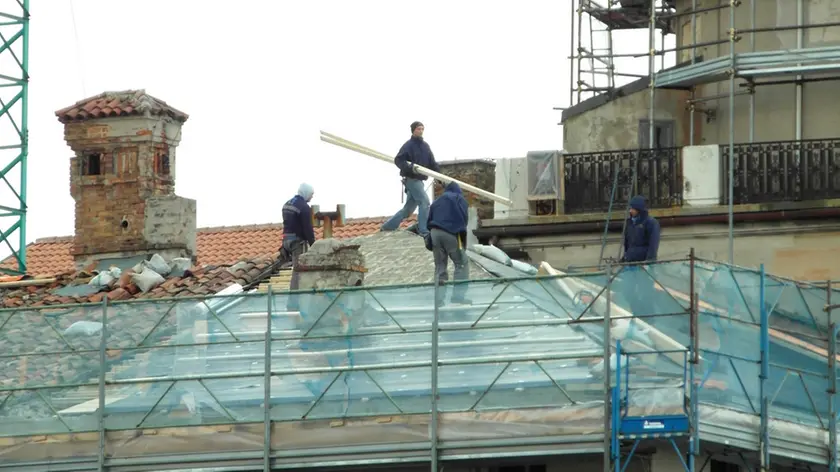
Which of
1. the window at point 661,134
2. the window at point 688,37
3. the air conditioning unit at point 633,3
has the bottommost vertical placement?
the window at point 661,134

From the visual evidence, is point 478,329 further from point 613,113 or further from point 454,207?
point 613,113

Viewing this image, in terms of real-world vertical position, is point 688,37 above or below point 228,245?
above

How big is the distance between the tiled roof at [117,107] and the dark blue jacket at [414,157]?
7.22 m

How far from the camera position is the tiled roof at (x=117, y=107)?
38.7 m

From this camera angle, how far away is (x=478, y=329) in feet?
90.0

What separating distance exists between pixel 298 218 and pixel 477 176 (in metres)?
5.54

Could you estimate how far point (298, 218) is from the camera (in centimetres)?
3309

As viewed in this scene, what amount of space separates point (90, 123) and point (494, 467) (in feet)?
45.5

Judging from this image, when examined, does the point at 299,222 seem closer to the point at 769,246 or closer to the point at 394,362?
the point at 394,362

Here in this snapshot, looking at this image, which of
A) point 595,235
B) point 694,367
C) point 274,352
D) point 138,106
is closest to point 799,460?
point 694,367

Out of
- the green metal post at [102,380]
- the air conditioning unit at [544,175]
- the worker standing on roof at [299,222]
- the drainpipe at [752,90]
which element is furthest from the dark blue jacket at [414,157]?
the drainpipe at [752,90]

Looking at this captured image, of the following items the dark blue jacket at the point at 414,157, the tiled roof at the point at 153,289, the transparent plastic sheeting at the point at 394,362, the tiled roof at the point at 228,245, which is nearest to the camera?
the transparent plastic sheeting at the point at 394,362

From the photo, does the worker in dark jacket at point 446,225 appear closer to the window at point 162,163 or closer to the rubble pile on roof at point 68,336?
the rubble pile on roof at point 68,336

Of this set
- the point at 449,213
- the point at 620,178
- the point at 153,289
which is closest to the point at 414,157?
the point at 449,213
